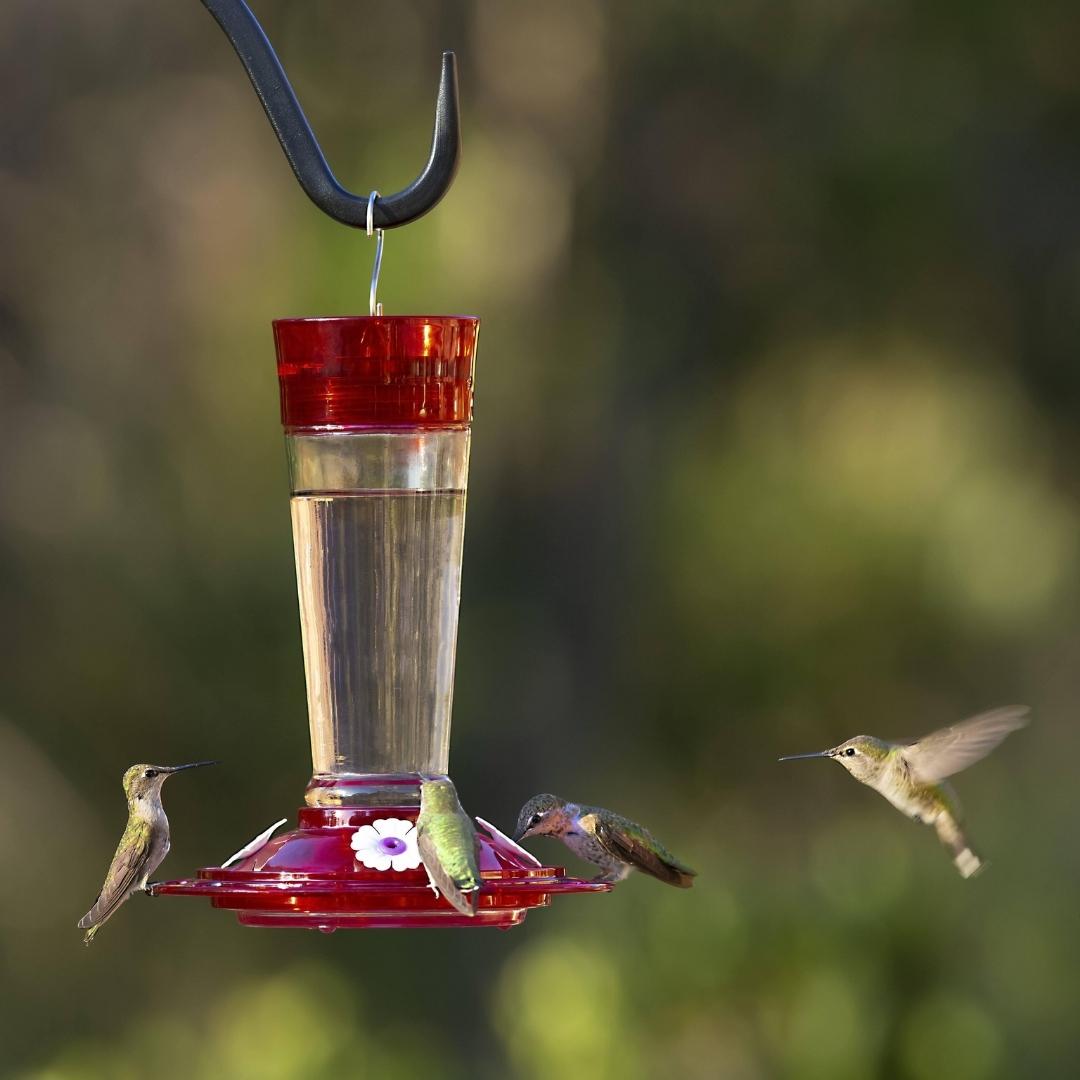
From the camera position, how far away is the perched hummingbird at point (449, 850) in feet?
10.1

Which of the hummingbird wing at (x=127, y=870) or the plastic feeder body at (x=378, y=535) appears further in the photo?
the hummingbird wing at (x=127, y=870)

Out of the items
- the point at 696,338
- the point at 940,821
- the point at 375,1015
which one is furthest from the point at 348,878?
the point at 696,338

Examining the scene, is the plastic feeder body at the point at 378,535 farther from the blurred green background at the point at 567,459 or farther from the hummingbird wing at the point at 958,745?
the blurred green background at the point at 567,459

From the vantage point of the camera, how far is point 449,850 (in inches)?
123

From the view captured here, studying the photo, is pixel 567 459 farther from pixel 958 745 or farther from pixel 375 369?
pixel 375 369

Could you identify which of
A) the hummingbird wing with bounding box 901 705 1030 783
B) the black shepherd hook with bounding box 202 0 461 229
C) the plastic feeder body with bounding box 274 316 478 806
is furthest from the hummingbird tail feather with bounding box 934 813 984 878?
the black shepherd hook with bounding box 202 0 461 229

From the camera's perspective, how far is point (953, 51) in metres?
10.9

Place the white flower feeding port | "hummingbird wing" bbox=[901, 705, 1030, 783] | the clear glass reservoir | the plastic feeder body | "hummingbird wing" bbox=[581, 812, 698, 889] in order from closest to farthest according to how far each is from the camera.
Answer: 1. the white flower feeding port
2. the plastic feeder body
3. the clear glass reservoir
4. "hummingbird wing" bbox=[581, 812, 698, 889]
5. "hummingbird wing" bbox=[901, 705, 1030, 783]

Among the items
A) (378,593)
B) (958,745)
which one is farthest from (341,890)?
(958,745)

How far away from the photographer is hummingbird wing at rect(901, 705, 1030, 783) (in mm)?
4727

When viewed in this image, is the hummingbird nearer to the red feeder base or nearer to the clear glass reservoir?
the clear glass reservoir

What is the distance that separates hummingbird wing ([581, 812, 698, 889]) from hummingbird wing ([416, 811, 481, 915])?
935mm

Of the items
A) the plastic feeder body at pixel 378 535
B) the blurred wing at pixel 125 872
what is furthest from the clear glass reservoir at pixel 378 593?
the blurred wing at pixel 125 872

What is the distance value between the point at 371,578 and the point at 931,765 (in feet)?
5.97
